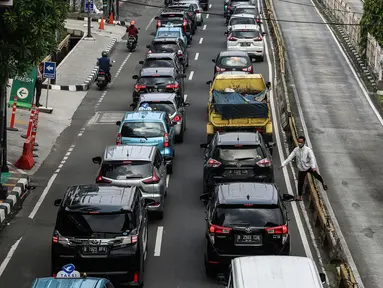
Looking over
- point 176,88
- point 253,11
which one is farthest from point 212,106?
point 253,11


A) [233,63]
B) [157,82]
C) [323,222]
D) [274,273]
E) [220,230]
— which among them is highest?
[274,273]

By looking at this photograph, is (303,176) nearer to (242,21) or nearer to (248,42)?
(248,42)

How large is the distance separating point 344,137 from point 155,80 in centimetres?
670

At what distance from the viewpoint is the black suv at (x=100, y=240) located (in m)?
16.5

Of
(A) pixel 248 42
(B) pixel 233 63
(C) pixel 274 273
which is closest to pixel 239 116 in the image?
(B) pixel 233 63

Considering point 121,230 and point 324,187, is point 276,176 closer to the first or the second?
point 324,187

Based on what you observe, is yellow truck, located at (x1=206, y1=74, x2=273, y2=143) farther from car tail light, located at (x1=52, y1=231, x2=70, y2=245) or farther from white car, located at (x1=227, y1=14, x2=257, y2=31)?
white car, located at (x1=227, y1=14, x2=257, y2=31)

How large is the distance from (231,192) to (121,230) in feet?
7.95

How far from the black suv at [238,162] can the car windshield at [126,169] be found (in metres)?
2.09

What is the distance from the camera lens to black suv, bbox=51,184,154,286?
1653cm

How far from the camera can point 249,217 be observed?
17312mm

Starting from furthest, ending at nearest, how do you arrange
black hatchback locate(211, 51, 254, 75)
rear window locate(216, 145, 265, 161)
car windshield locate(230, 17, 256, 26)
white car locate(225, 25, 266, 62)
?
car windshield locate(230, 17, 256, 26) < white car locate(225, 25, 266, 62) < black hatchback locate(211, 51, 254, 75) < rear window locate(216, 145, 265, 161)

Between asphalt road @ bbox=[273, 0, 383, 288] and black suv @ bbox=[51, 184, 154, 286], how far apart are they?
184 inches

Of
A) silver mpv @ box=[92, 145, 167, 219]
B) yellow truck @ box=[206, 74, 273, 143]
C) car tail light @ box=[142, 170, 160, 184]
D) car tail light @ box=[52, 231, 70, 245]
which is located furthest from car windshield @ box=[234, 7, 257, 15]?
car tail light @ box=[52, 231, 70, 245]
